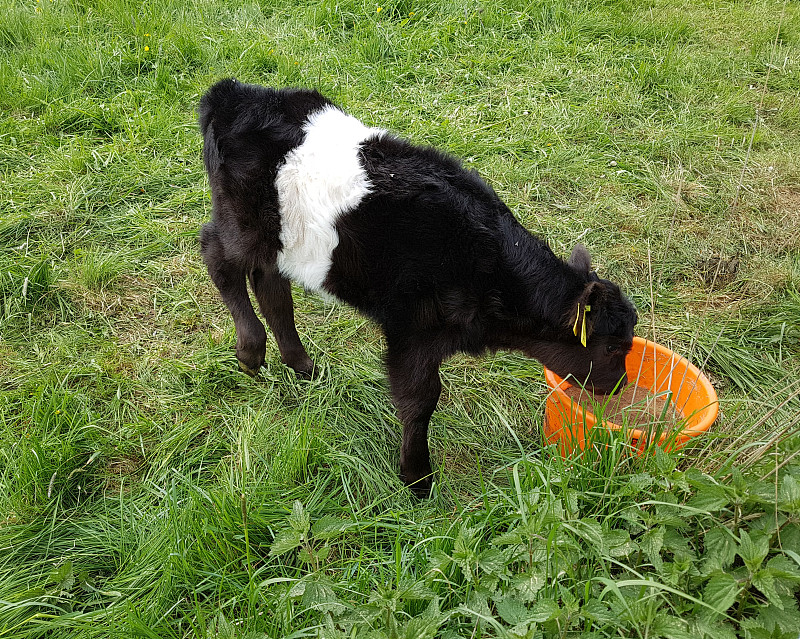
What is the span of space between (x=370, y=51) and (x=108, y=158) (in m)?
2.55

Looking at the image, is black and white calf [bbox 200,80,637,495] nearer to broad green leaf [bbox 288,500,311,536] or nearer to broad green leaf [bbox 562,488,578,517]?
broad green leaf [bbox 562,488,578,517]

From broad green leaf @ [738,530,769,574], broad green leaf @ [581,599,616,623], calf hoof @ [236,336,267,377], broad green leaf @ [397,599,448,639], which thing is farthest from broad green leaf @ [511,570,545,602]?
calf hoof @ [236,336,267,377]

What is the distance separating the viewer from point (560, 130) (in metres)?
5.49

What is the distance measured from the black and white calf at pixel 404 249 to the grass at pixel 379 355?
413mm

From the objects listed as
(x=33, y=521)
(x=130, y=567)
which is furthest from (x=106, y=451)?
(x=130, y=567)

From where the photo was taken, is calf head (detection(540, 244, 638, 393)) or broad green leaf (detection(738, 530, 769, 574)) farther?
calf head (detection(540, 244, 638, 393))

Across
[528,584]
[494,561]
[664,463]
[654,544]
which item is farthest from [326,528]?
[664,463]

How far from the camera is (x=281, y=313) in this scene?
11.7ft

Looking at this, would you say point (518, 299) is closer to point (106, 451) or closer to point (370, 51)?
point (106, 451)

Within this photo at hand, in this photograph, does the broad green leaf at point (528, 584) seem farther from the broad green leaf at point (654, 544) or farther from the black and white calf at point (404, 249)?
the black and white calf at point (404, 249)

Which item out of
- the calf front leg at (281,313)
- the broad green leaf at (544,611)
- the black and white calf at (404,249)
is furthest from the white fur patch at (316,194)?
the broad green leaf at (544,611)

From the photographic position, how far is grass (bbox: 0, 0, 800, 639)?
220 cm

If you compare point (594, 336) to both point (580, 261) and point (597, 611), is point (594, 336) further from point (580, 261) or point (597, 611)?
point (597, 611)

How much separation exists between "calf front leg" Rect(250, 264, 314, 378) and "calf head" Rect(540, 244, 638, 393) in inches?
51.8
